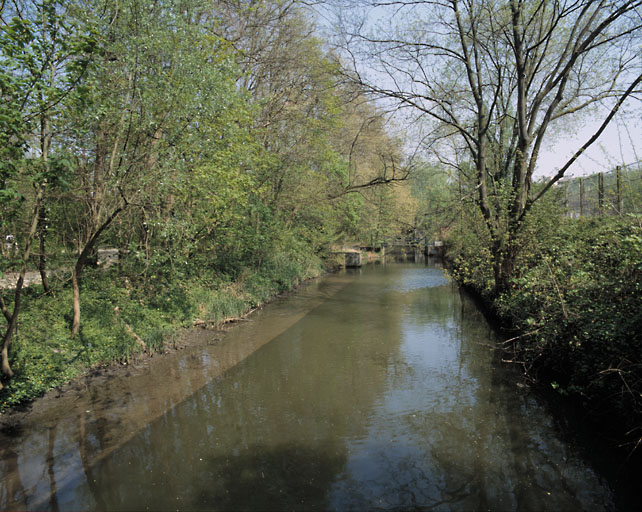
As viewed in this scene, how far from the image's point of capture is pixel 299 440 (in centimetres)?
552

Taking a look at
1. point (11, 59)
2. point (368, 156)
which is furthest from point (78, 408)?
point (368, 156)

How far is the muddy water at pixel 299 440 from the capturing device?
4348 mm

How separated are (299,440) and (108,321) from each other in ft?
16.4

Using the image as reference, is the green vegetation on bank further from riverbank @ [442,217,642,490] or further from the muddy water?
the muddy water

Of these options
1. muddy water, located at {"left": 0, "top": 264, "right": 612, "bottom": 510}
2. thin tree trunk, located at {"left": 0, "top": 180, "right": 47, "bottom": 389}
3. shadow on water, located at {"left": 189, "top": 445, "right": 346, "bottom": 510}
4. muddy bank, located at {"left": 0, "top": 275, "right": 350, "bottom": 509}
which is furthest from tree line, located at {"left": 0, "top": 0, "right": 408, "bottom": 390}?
shadow on water, located at {"left": 189, "top": 445, "right": 346, "bottom": 510}

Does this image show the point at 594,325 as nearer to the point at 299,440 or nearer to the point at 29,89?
the point at 299,440

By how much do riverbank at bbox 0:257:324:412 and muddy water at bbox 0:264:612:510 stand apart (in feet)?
1.39

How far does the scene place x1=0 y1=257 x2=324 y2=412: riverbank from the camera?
6.49m

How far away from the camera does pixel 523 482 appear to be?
14.9 feet

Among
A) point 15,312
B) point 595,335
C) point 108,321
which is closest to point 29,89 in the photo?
point 15,312

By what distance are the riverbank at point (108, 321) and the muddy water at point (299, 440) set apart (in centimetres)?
43

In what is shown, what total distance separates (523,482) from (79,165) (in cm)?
823

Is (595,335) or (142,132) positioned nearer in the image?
(595,335)

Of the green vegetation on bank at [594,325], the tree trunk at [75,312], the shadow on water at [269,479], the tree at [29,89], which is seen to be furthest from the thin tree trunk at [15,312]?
the green vegetation on bank at [594,325]
